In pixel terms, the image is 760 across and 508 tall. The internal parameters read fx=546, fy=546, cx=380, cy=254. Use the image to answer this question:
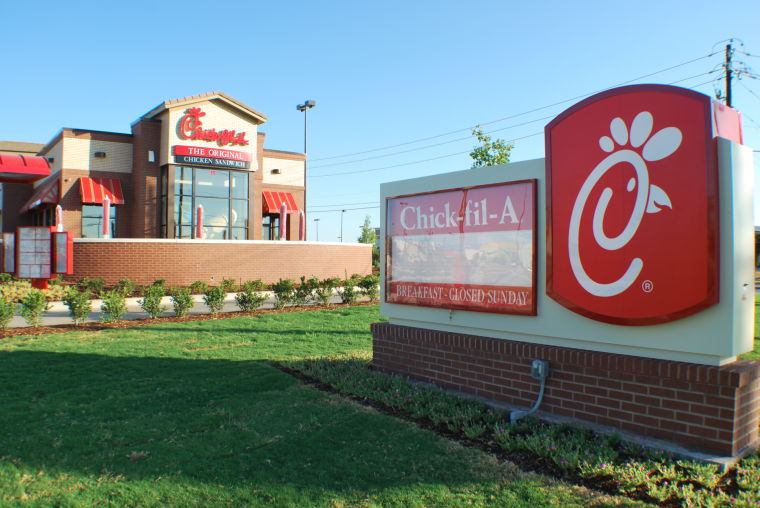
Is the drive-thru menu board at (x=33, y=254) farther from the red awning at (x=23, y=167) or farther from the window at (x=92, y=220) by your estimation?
the window at (x=92, y=220)

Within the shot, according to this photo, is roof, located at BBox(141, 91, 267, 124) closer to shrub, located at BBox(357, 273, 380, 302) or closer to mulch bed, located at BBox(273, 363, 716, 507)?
shrub, located at BBox(357, 273, 380, 302)

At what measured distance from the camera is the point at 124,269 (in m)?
20.6

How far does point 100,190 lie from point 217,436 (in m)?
23.3

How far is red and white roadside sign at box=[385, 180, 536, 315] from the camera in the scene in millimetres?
5887

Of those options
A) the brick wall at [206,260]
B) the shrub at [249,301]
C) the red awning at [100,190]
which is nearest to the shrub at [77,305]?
the shrub at [249,301]

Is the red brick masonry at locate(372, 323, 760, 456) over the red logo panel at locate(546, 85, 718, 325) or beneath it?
beneath

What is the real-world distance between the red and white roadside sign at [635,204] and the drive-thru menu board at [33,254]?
14849 millimetres

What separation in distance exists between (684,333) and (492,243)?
86.0 inches

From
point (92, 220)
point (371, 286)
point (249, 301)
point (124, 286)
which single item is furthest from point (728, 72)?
point (92, 220)

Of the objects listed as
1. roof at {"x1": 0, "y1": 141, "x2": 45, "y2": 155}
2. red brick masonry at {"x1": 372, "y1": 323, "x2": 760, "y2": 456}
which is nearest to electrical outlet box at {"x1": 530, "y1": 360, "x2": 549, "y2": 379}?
red brick masonry at {"x1": 372, "y1": 323, "x2": 760, "y2": 456}

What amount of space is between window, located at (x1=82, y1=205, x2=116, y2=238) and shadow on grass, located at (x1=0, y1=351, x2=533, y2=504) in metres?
20.0

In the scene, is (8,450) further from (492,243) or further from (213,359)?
(492,243)

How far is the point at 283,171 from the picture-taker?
30969mm

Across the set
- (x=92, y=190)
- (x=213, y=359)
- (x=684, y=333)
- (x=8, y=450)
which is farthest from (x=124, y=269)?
(x=684, y=333)
